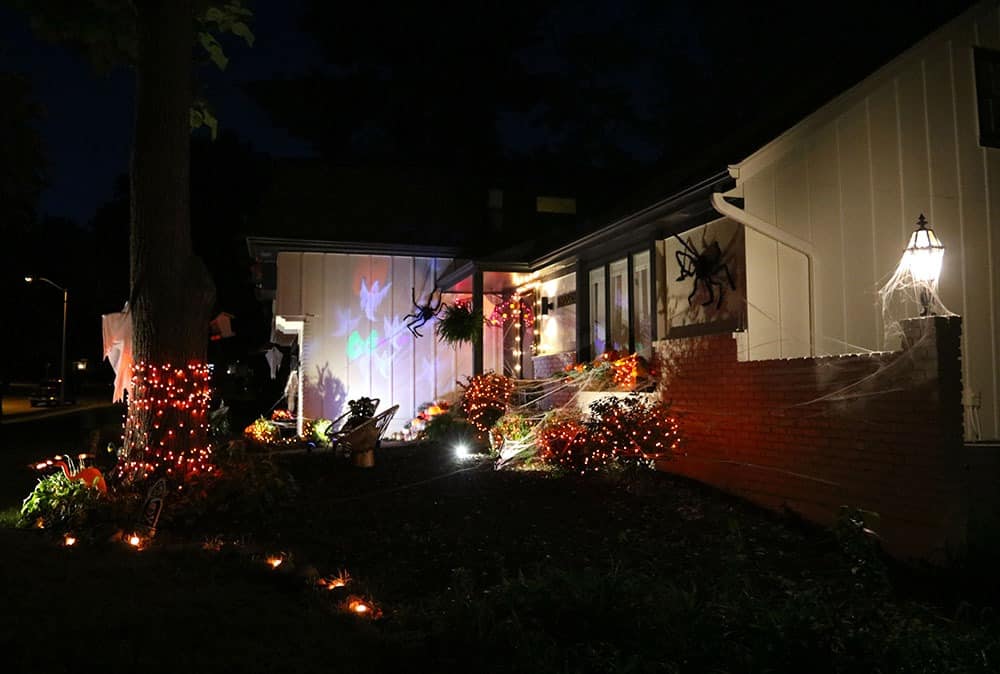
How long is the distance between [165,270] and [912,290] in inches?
305

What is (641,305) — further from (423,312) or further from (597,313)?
(423,312)

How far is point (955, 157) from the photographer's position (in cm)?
730

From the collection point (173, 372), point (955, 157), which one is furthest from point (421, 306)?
point (955, 157)

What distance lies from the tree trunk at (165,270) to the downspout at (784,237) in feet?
19.2

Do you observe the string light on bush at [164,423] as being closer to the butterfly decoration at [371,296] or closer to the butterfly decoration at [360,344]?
the butterfly decoration at [360,344]

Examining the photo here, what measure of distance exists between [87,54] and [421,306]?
26.6 feet

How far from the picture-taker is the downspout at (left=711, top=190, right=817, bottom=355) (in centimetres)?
830

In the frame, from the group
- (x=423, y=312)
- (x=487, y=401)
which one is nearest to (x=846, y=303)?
(x=487, y=401)

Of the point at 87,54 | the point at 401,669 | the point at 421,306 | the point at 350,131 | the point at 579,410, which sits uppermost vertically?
the point at 350,131

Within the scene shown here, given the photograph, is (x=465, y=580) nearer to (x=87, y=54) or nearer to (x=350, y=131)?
(x=87, y=54)

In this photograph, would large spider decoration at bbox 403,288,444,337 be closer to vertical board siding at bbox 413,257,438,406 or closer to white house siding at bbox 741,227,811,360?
vertical board siding at bbox 413,257,438,406

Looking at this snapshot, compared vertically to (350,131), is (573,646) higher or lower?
lower

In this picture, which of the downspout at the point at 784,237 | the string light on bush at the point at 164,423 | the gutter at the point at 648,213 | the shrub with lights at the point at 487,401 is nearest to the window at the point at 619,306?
the gutter at the point at 648,213

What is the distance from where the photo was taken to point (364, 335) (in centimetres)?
1672
